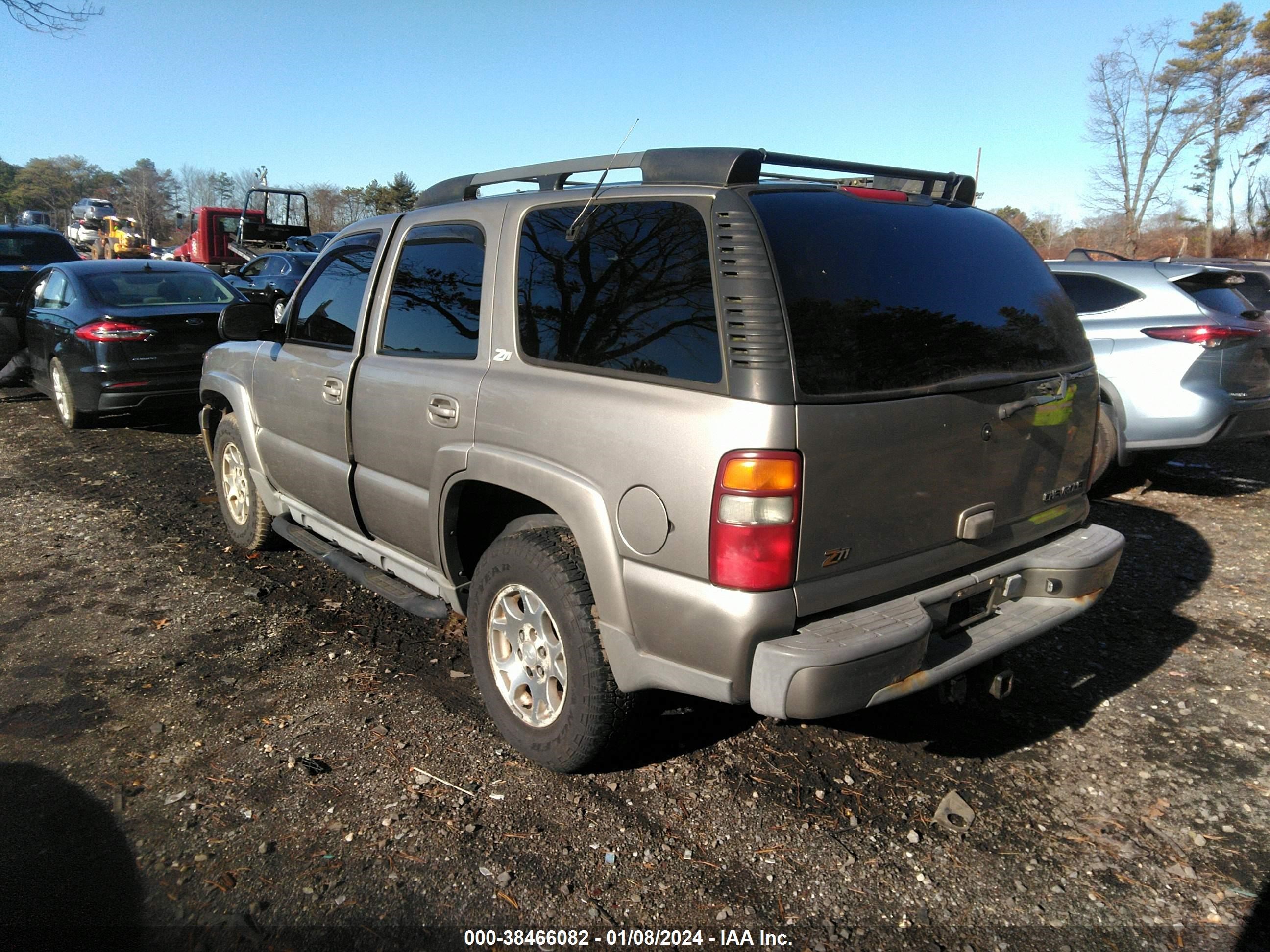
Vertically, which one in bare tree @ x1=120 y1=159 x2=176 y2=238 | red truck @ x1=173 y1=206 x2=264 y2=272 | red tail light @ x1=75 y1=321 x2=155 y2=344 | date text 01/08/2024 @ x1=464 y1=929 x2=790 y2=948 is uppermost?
bare tree @ x1=120 y1=159 x2=176 y2=238

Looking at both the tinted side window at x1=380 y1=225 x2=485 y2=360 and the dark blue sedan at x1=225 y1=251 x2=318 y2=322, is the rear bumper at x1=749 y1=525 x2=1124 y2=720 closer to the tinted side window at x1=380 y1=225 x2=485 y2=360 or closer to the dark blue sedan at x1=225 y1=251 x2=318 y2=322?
the tinted side window at x1=380 y1=225 x2=485 y2=360

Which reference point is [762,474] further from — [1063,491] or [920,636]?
[1063,491]

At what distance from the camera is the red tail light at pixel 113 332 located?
770 centimetres

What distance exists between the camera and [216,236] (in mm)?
25953

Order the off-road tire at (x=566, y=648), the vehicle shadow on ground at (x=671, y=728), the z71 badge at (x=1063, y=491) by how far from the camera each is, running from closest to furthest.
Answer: the off-road tire at (x=566, y=648), the vehicle shadow on ground at (x=671, y=728), the z71 badge at (x=1063, y=491)

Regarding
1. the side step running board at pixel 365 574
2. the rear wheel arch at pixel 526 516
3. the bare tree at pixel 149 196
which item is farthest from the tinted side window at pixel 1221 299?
the bare tree at pixel 149 196

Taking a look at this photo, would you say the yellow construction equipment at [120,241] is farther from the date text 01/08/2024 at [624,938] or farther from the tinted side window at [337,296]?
the date text 01/08/2024 at [624,938]

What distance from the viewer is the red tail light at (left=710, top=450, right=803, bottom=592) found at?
2.30 metres

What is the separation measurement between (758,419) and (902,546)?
69cm

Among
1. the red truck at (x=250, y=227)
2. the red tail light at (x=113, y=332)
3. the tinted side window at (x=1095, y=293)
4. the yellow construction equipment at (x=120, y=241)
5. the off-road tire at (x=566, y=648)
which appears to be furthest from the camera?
the yellow construction equipment at (x=120, y=241)

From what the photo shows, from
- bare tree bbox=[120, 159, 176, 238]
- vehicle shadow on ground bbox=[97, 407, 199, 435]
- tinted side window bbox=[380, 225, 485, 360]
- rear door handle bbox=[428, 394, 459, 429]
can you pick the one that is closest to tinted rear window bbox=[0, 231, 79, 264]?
vehicle shadow on ground bbox=[97, 407, 199, 435]

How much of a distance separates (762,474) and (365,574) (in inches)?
91.5

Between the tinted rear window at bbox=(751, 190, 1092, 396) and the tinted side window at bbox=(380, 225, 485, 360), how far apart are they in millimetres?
1271

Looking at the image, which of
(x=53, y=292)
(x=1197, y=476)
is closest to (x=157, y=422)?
(x=53, y=292)
